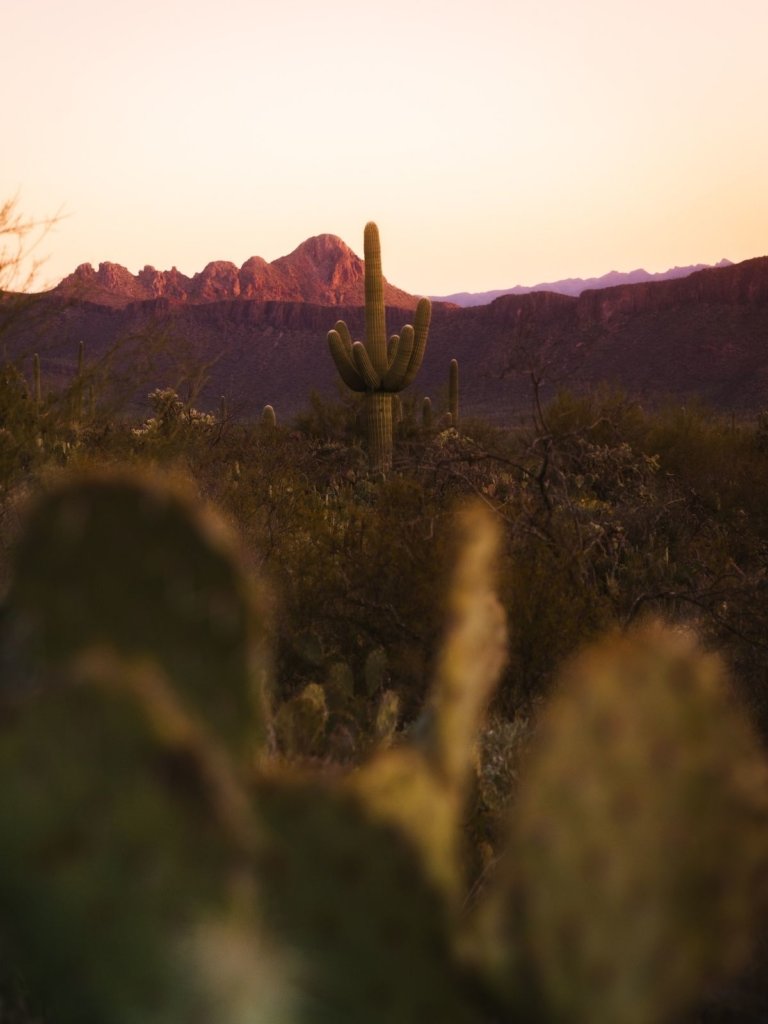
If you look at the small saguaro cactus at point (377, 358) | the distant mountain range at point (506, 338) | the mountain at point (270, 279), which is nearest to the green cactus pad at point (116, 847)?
the small saguaro cactus at point (377, 358)

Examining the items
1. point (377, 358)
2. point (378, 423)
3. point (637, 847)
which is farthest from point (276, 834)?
point (377, 358)

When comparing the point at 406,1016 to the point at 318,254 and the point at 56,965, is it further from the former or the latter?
the point at 318,254

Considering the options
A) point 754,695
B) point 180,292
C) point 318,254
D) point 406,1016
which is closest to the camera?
point 406,1016

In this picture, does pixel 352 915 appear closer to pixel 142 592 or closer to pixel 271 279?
pixel 142 592

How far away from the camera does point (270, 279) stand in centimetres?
13162

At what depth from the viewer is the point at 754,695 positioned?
5141 millimetres

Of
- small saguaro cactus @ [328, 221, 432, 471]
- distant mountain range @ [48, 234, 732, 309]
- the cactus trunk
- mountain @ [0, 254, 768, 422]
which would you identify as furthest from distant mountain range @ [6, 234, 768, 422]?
distant mountain range @ [48, 234, 732, 309]

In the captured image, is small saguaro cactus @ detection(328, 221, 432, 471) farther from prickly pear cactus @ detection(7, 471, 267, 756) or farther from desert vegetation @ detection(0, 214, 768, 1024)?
prickly pear cactus @ detection(7, 471, 267, 756)

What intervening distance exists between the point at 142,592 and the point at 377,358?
751 inches

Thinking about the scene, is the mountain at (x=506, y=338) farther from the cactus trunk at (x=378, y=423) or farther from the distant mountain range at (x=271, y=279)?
the distant mountain range at (x=271, y=279)

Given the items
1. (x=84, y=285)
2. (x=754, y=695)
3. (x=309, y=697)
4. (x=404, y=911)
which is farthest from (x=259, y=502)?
(x=404, y=911)

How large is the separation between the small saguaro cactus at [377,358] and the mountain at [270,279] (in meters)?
101

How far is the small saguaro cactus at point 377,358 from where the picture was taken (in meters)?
19.7

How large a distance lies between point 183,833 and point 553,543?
5346 mm
